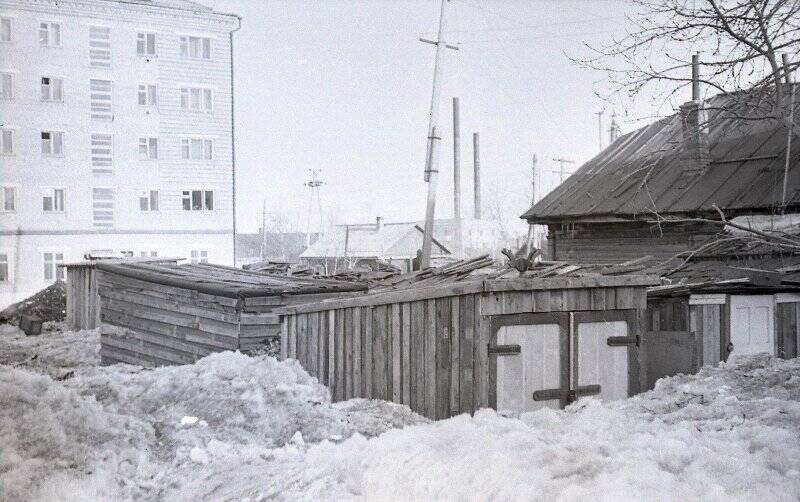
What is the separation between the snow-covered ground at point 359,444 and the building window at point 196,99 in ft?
85.7

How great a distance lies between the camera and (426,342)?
26.8 feet

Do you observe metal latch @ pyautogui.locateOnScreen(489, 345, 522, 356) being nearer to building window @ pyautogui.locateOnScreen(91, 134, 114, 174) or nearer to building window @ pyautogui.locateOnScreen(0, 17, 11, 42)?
building window @ pyautogui.locateOnScreen(0, 17, 11, 42)

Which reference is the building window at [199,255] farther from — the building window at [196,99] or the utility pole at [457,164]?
the utility pole at [457,164]

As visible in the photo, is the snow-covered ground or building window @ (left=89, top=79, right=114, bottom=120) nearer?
the snow-covered ground

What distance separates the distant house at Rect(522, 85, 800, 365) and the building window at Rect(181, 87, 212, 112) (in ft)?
61.5

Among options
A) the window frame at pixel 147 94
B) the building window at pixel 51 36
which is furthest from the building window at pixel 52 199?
the window frame at pixel 147 94

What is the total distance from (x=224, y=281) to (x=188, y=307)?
761mm

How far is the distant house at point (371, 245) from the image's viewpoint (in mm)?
46094

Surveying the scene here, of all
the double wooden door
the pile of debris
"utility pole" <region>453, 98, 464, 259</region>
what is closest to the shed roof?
the double wooden door

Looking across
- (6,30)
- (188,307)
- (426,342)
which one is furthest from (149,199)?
(426,342)

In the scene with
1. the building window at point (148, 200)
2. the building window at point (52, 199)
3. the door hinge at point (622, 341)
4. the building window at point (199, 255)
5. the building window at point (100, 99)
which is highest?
the building window at point (100, 99)

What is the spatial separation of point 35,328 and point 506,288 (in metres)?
16.1

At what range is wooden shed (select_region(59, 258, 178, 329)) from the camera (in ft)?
62.7

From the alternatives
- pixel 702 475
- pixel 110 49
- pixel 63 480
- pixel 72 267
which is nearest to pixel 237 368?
pixel 63 480
